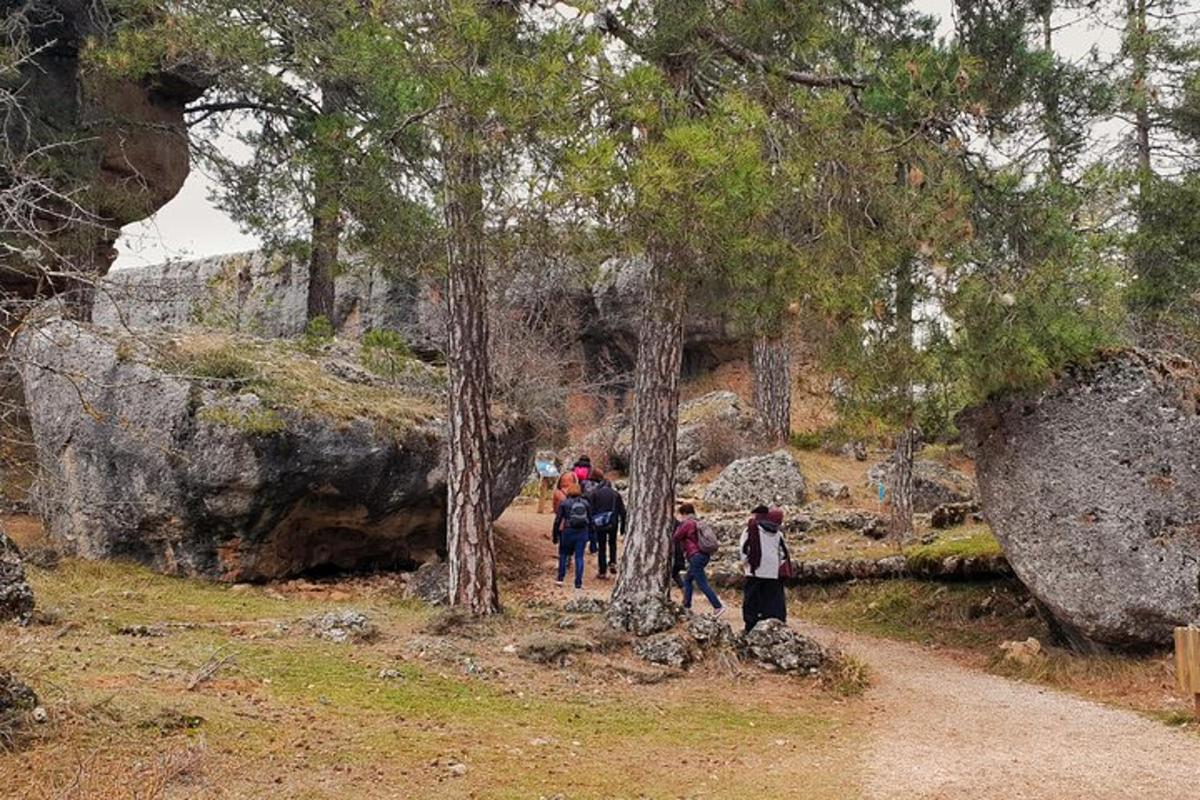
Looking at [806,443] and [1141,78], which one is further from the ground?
[1141,78]

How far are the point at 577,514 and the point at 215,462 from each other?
16.1 feet

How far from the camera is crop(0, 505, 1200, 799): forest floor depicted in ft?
17.0

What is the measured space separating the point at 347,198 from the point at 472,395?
2.28m

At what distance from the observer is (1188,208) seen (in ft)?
41.6

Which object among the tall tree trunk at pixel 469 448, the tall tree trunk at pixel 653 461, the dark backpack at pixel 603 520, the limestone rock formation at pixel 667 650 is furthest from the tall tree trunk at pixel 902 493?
the tall tree trunk at pixel 469 448

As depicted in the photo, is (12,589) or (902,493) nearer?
(12,589)

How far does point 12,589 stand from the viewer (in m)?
7.38

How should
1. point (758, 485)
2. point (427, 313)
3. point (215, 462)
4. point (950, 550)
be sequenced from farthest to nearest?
point (427, 313) < point (758, 485) < point (950, 550) < point (215, 462)

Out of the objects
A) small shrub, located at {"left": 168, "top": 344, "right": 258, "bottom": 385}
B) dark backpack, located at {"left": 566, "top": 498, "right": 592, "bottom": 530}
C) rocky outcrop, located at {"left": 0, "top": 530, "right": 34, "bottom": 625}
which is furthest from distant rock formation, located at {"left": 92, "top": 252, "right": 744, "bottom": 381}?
rocky outcrop, located at {"left": 0, "top": 530, "right": 34, "bottom": 625}

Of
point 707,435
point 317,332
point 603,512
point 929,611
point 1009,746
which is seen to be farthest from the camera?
point 707,435

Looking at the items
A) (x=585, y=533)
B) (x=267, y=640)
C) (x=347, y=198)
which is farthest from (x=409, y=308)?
(x=267, y=640)

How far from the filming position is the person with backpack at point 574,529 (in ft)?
44.1

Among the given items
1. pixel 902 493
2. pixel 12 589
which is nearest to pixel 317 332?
pixel 12 589

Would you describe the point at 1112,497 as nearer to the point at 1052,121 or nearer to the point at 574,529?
the point at 1052,121
